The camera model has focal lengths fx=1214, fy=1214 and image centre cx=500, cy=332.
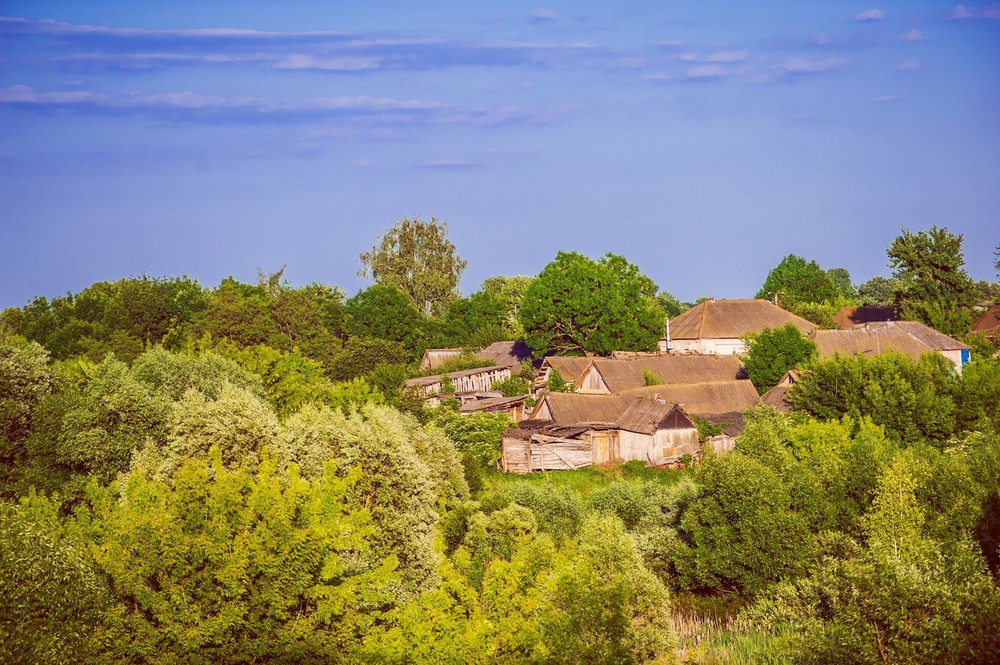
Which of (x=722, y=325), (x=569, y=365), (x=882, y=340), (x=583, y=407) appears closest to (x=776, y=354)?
(x=882, y=340)

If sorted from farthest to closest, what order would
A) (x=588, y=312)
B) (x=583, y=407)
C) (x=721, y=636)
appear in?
(x=588, y=312) → (x=583, y=407) → (x=721, y=636)

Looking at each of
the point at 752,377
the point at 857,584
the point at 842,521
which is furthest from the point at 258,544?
the point at 752,377

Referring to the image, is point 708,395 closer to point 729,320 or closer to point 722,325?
point 722,325

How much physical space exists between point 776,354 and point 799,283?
50973 millimetres

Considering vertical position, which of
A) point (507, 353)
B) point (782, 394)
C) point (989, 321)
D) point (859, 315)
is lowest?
point (782, 394)

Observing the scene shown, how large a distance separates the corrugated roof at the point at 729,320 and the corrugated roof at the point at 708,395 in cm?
1614

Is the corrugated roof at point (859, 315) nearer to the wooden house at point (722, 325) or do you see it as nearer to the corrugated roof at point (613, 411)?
the wooden house at point (722, 325)

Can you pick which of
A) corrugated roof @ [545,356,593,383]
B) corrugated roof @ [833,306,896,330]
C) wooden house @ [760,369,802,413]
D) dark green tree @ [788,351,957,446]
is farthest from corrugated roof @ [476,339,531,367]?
dark green tree @ [788,351,957,446]

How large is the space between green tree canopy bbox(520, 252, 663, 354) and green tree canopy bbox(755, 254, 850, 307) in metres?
40.4

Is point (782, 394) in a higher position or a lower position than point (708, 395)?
lower

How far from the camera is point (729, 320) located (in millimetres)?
86562

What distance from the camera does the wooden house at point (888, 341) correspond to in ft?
238

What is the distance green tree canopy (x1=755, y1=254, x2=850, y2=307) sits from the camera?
118 m

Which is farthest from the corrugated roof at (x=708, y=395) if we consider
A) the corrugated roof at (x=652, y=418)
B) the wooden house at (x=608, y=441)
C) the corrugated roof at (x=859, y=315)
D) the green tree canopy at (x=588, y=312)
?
the corrugated roof at (x=859, y=315)
